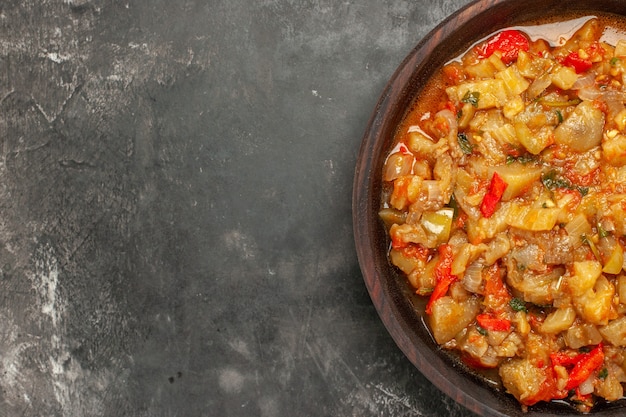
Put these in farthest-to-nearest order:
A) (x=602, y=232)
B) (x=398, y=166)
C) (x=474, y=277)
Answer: (x=398, y=166) < (x=474, y=277) < (x=602, y=232)

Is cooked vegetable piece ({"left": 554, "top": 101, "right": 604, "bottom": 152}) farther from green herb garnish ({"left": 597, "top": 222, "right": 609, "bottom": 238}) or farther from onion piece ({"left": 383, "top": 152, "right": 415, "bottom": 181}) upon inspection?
onion piece ({"left": 383, "top": 152, "right": 415, "bottom": 181})

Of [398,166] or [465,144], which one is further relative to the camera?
[398,166]

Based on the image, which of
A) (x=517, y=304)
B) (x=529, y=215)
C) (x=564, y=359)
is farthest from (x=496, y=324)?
(x=529, y=215)

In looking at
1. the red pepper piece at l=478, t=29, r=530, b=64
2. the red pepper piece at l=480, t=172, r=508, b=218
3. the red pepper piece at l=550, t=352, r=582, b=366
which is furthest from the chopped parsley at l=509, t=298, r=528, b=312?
the red pepper piece at l=478, t=29, r=530, b=64

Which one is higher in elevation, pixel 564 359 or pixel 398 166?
pixel 398 166

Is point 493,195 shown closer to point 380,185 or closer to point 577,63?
point 380,185

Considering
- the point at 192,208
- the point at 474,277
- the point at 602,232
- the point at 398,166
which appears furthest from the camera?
the point at 192,208

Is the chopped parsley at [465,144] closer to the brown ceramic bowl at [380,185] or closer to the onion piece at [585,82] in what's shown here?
the brown ceramic bowl at [380,185]
